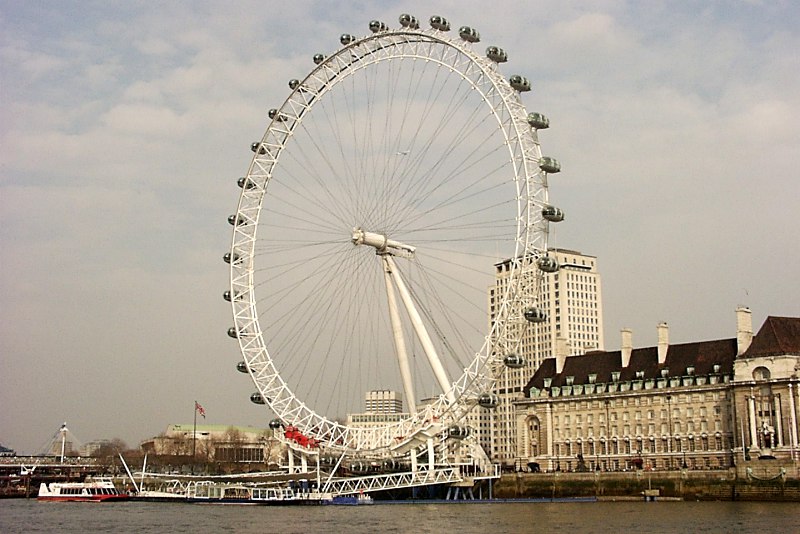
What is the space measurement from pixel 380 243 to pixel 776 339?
34630mm

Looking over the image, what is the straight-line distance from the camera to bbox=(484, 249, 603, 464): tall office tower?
523 ft

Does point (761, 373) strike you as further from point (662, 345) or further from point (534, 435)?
point (534, 435)

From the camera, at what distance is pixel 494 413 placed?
17662 centimetres

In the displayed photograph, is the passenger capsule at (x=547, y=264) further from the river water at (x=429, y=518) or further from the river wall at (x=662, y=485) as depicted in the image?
the river wall at (x=662, y=485)

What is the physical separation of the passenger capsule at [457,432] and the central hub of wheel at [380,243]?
42.9ft

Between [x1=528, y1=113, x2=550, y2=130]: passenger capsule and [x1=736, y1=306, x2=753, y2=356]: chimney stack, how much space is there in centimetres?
3172

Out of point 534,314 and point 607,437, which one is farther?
point 607,437

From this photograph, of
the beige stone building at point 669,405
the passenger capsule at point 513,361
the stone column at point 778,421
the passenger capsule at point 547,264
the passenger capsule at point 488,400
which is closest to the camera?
the passenger capsule at point 547,264

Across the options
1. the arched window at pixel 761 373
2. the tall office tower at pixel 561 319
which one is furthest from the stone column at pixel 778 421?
the tall office tower at pixel 561 319

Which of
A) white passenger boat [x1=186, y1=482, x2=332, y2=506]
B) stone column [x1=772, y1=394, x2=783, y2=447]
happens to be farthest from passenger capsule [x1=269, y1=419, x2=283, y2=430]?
stone column [x1=772, y1=394, x2=783, y2=447]

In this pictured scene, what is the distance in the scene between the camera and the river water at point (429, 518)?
51094 mm

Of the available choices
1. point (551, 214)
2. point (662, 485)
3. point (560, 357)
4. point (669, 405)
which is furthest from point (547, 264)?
point (560, 357)

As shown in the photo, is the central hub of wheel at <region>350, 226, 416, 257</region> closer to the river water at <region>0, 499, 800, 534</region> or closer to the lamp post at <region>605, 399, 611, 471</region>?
the river water at <region>0, 499, 800, 534</region>

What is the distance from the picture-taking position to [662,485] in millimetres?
82875
